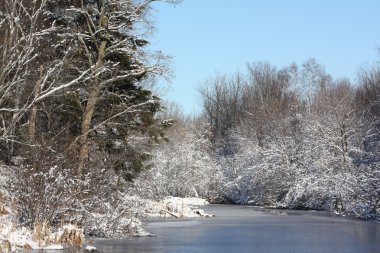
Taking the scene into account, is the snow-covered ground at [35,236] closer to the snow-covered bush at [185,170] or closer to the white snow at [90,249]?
the white snow at [90,249]

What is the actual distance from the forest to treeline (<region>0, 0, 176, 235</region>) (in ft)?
0.20

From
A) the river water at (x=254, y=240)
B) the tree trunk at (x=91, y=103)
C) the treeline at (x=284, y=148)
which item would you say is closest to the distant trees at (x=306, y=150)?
the treeline at (x=284, y=148)

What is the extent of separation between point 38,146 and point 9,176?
1.53 metres

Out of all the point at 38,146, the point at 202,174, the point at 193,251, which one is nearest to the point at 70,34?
the point at 38,146

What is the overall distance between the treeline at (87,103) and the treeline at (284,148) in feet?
33.5

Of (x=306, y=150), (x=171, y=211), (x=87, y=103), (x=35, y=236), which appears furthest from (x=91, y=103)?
(x=306, y=150)

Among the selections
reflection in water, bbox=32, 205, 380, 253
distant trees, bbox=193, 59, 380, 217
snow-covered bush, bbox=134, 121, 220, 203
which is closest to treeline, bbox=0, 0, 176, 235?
reflection in water, bbox=32, 205, 380, 253

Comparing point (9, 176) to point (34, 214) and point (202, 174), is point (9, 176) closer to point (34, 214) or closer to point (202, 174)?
point (34, 214)

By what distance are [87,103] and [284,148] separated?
28.1 m

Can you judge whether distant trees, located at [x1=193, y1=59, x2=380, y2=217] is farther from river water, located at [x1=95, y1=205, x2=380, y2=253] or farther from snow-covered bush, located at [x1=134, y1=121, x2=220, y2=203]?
river water, located at [x1=95, y1=205, x2=380, y2=253]

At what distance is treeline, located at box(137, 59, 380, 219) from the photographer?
132ft

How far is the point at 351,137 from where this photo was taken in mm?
43344

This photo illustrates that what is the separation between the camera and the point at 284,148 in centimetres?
4897

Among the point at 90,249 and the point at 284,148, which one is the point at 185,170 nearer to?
the point at 284,148
